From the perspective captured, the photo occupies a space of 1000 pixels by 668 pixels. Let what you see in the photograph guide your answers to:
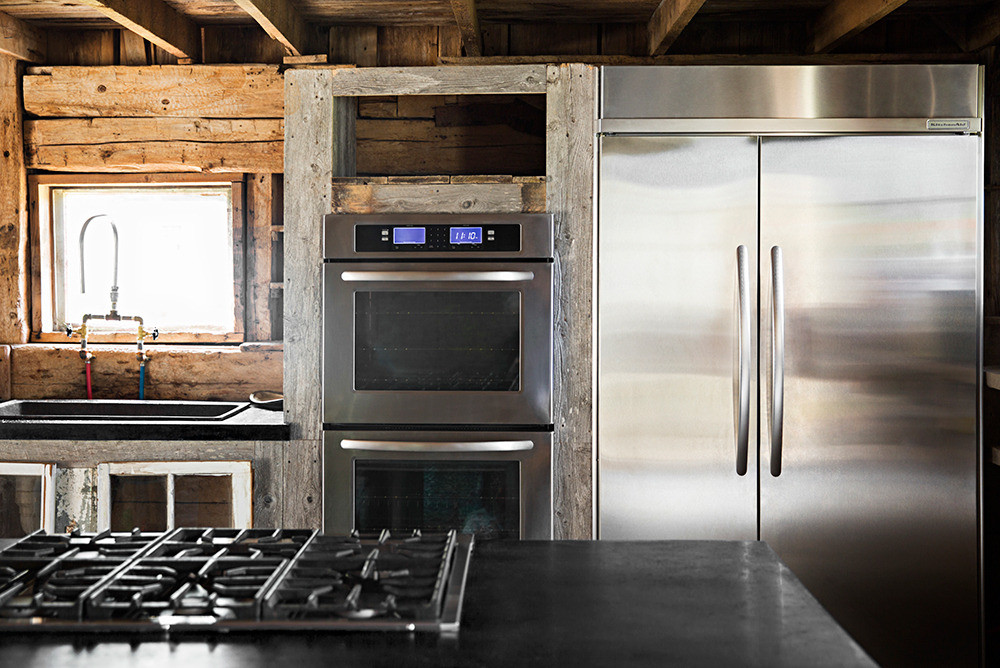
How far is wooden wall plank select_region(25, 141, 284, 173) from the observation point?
330 centimetres

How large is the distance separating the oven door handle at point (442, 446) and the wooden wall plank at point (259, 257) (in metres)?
1.05

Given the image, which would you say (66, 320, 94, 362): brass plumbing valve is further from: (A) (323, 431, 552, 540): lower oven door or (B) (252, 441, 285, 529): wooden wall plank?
(A) (323, 431, 552, 540): lower oven door

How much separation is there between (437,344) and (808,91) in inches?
52.7

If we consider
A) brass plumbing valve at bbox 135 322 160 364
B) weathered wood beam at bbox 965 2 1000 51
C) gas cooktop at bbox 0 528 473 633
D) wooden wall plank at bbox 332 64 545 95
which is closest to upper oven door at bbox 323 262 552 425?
wooden wall plank at bbox 332 64 545 95

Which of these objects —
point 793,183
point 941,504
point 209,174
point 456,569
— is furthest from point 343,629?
point 209,174

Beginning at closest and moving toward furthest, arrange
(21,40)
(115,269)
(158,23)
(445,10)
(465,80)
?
(465,80) → (158,23) → (445,10) → (21,40) → (115,269)

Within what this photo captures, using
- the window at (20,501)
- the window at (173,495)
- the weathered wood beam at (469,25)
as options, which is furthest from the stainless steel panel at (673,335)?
the window at (20,501)

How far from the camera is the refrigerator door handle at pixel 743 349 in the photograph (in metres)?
2.45

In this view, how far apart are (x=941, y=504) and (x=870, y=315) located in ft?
2.03

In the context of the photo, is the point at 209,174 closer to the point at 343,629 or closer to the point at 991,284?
the point at 343,629

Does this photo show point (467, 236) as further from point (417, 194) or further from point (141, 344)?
point (141, 344)

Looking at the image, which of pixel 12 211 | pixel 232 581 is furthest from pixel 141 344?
pixel 232 581

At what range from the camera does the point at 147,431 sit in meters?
2.58

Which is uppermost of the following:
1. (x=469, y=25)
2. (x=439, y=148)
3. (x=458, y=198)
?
(x=469, y=25)
